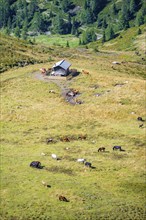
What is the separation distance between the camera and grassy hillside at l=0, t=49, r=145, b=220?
42344 millimetres

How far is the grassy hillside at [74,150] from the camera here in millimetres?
42344

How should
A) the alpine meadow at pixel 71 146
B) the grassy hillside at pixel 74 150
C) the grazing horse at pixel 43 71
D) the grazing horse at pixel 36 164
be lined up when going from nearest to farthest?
the grassy hillside at pixel 74 150 < the alpine meadow at pixel 71 146 < the grazing horse at pixel 36 164 < the grazing horse at pixel 43 71

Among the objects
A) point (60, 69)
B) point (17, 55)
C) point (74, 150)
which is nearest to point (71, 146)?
point (74, 150)

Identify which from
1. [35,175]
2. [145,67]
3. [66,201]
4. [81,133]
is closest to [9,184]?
[35,175]

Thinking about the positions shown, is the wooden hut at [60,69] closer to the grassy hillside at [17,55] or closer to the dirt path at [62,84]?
the dirt path at [62,84]

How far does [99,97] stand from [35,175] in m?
40.2

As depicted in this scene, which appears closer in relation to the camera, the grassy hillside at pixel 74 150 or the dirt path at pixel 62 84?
the grassy hillside at pixel 74 150

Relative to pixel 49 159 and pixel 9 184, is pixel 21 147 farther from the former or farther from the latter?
pixel 9 184

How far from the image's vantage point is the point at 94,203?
140 ft

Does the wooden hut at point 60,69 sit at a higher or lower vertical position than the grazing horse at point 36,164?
higher

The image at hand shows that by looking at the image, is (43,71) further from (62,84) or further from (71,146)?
(71,146)

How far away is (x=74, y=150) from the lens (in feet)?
189

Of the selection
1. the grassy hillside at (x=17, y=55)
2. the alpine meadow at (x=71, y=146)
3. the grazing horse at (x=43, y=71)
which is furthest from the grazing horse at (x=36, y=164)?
the grassy hillside at (x=17, y=55)

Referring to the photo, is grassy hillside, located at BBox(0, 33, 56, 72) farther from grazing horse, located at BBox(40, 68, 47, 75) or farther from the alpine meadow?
grazing horse, located at BBox(40, 68, 47, 75)
